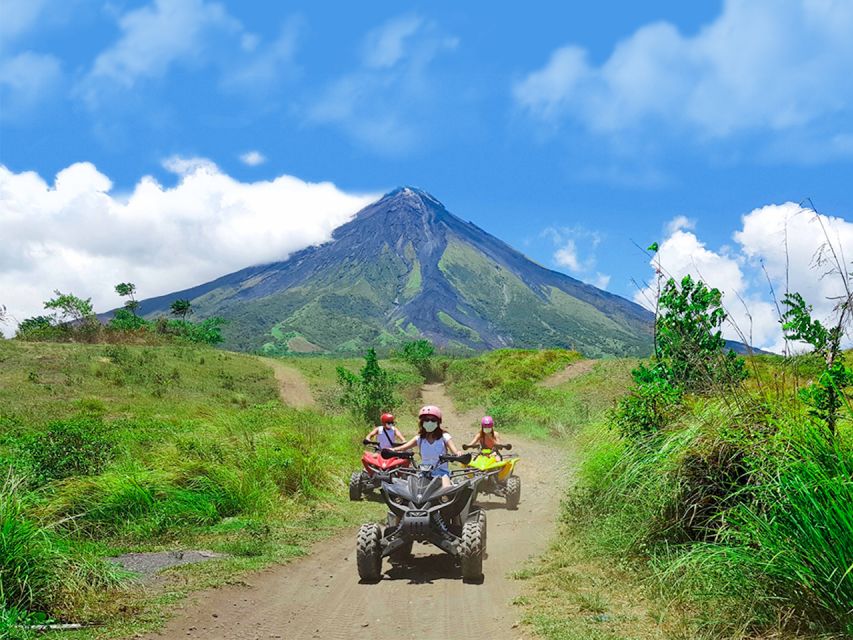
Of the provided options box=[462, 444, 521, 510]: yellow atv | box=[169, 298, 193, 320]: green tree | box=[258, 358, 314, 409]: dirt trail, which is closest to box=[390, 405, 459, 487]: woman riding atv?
box=[462, 444, 521, 510]: yellow atv

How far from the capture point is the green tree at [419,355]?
5309cm

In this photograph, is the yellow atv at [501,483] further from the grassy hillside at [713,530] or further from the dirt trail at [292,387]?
the dirt trail at [292,387]

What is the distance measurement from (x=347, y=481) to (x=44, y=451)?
17.2ft

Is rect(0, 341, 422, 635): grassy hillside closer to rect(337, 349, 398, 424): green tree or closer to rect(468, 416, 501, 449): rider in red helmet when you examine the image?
rect(337, 349, 398, 424): green tree

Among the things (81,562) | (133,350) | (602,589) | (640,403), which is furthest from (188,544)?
(133,350)

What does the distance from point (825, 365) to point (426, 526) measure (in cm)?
398

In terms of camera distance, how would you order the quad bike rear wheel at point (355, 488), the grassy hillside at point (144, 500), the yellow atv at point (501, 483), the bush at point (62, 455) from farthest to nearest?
the quad bike rear wheel at point (355, 488) < the yellow atv at point (501, 483) < the bush at point (62, 455) < the grassy hillside at point (144, 500)

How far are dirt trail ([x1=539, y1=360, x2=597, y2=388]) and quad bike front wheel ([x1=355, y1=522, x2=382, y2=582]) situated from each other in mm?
33229

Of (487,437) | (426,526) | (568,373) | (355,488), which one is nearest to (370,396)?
(487,437)

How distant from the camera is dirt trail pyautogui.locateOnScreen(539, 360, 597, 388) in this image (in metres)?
40.2

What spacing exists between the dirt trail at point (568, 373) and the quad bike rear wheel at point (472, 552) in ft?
108

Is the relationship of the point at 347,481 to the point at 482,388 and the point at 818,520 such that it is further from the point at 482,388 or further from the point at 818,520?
the point at 482,388

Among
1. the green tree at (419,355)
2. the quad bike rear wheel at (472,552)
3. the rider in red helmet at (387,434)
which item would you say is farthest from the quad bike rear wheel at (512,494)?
the green tree at (419,355)

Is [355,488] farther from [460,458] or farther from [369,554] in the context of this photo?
[369,554]
